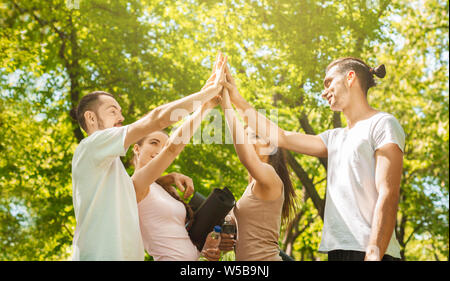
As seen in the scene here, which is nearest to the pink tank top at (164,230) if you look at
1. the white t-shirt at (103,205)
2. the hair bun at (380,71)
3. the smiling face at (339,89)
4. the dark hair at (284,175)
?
the white t-shirt at (103,205)

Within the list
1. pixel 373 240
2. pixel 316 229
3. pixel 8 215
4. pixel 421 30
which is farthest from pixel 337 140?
pixel 316 229

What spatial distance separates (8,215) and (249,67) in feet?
28.2

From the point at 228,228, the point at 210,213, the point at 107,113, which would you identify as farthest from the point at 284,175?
the point at 107,113

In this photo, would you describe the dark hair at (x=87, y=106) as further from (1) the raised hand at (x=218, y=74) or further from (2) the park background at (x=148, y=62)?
(2) the park background at (x=148, y=62)

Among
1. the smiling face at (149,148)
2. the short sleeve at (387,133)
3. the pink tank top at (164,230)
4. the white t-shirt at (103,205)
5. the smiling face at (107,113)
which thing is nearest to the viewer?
the white t-shirt at (103,205)

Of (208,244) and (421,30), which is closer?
(208,244)

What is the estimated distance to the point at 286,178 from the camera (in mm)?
3531

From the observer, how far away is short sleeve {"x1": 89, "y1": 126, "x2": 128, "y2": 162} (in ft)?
7.64

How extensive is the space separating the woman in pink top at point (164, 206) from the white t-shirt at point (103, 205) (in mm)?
432

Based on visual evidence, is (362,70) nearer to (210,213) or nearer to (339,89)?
(339,89)

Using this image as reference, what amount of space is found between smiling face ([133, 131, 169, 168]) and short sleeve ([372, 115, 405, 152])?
172cm

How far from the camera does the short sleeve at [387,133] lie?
94.8 inches

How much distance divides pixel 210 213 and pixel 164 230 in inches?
15.3

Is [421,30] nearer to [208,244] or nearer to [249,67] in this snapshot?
[249,67]
